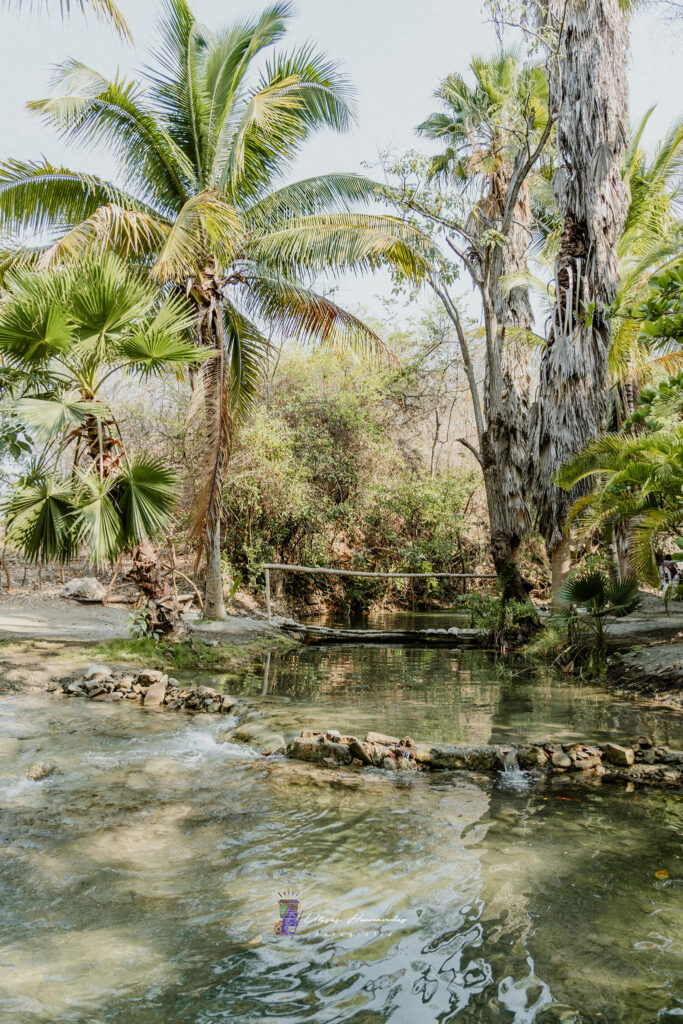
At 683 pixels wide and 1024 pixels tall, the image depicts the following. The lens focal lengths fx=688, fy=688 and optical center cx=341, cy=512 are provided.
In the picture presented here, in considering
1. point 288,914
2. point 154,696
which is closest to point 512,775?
point 288,914

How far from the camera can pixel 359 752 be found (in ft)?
19.2

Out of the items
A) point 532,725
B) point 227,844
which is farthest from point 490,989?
point 532,725

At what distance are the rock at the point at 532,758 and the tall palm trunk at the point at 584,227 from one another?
5918 millimetres

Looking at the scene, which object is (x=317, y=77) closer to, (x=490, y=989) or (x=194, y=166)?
(x=194, y=166)

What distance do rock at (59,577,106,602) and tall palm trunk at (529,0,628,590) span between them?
28.7ft

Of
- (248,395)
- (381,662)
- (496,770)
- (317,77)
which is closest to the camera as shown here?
(496,770)

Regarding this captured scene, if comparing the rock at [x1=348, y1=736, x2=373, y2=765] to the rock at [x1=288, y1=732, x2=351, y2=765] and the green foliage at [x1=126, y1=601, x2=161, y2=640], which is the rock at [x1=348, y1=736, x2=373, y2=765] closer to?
the rock at [x1=288, y1=732, x2=351, y2=765]

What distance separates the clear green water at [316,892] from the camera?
9.12 feet

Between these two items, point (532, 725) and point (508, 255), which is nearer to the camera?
point (532, 725)

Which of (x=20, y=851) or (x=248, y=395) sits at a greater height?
(x=248, y=395)

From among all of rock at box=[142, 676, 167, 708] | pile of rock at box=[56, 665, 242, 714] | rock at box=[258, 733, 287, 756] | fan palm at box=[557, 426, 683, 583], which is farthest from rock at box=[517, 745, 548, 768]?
rock at box=[142, 676, 167, 708]

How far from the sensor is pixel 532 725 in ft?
23.3

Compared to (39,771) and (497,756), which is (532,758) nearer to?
(497,756)

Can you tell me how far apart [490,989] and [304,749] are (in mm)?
3270
